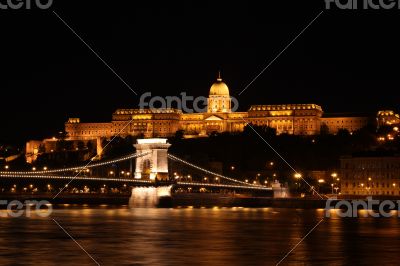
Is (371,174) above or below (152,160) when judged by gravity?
below

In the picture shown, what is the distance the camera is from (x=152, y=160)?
64.1m

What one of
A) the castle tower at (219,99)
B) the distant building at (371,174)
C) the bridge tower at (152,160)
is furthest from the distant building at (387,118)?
the bridge tower at (152,160)

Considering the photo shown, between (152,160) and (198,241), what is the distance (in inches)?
1254

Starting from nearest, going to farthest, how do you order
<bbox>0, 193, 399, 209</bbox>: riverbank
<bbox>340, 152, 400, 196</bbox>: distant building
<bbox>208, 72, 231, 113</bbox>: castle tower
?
<bbox>0, 193, 399, 209</bbox>: riverbank
<bbox>340, 152, 400, 196</bbox>: distant building
<bbox>208, 72, 231, 113</bbox>: castle tower

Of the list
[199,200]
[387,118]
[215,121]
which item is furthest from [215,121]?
[199,200]

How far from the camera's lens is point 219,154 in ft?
347

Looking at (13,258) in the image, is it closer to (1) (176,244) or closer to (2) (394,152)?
(1) (176,244)

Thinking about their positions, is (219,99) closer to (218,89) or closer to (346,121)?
(218,89)

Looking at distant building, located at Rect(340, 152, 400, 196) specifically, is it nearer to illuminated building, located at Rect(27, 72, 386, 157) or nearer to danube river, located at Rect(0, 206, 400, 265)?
danube river, located at Rect(0, 206, 400, 265)

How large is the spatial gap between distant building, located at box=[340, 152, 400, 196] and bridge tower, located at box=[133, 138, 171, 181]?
50.3ft

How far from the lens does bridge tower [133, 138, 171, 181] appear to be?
2479 inches

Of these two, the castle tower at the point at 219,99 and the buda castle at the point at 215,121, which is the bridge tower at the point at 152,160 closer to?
the buda castle at the point at 215,121

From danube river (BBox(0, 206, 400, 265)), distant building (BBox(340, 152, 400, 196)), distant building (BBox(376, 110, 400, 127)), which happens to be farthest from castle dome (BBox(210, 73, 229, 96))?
danube river (BBox(0, 206, 400, 265))

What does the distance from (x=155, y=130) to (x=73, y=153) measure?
12.9 m
